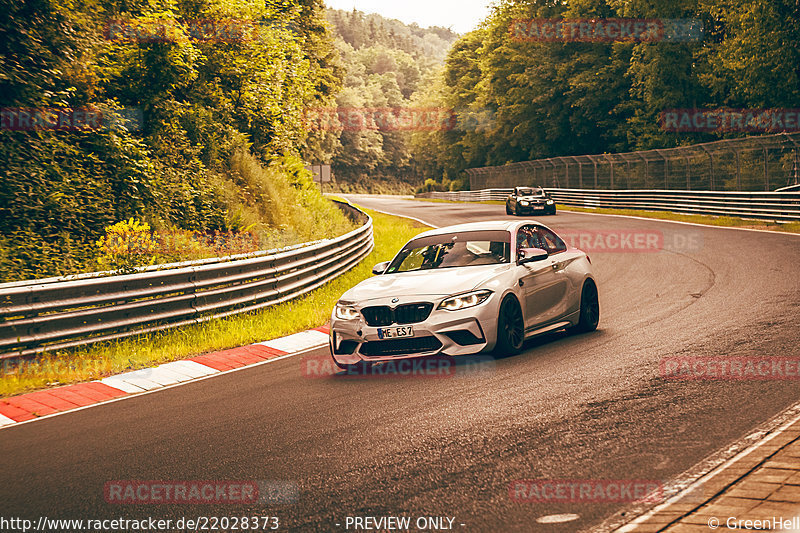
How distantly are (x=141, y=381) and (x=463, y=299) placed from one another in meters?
3.64

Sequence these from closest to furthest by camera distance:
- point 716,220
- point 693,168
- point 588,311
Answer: point 588,311 → point 716,220 → point 693,168

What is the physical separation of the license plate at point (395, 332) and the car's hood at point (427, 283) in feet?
1.29

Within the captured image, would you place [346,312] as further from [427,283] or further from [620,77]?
[620,77]

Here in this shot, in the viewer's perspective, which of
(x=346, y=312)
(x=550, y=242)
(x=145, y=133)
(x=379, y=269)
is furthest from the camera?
(x=145, y=133)

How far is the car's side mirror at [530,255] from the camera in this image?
947cm

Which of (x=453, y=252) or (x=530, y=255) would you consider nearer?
(x=530, y=255)

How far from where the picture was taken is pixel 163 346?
1087 cm

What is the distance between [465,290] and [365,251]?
1365cm

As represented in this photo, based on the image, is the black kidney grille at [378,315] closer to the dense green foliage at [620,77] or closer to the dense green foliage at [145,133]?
the dense green foliage at [145,133]

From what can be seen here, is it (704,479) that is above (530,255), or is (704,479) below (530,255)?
below

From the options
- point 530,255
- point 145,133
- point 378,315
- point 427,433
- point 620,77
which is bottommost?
point 427,433

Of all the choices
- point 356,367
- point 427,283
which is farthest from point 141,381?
point 427,283

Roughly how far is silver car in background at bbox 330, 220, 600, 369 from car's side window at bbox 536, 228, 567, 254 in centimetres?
2

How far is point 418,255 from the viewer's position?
33.4 ft
